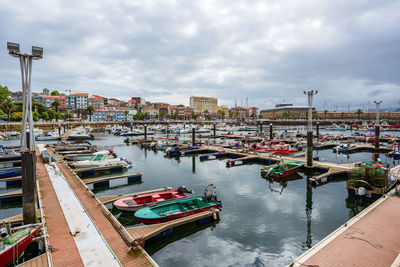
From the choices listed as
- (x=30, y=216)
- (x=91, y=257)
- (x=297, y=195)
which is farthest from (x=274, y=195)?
(x=30, y=216)

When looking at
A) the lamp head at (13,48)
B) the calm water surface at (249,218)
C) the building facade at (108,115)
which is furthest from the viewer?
the building facade at (108,115)

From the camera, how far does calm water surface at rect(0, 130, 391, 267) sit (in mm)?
11703

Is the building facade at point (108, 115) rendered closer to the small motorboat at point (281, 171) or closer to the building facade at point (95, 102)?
the building facade at point (95, 102)

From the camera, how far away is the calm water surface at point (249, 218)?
461 inches

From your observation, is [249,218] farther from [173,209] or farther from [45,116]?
[45,116]

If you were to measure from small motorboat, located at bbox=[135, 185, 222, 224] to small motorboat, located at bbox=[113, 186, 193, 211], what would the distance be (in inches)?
43.3

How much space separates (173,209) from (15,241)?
830 centimetres

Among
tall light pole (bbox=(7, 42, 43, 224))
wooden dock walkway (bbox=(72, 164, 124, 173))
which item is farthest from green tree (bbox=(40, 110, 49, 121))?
tall light pole (bbox=(7, 42, 43, 224))

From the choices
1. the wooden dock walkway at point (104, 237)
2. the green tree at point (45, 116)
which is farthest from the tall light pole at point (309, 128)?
the green tree at point (45, 116)

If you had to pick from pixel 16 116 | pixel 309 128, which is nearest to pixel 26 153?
pixel 309 128

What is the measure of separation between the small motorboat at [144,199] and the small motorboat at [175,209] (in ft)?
3.61

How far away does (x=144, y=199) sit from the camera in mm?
16891

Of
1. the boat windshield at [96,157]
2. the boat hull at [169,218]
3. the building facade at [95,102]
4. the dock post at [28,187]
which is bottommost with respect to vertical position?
the boat hull at [169,218]

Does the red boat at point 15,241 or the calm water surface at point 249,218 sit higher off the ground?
the red boat at point 15,241
